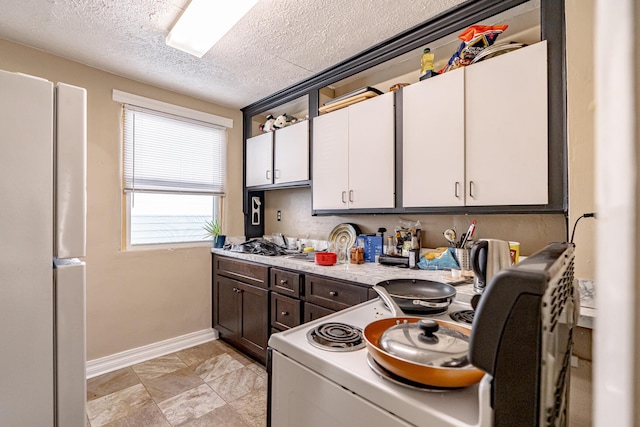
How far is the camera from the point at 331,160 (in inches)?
94.8

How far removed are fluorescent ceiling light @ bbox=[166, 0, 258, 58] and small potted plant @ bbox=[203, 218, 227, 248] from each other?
5.42 ft

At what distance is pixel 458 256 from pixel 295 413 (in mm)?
1371

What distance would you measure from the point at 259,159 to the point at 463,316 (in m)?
2.54

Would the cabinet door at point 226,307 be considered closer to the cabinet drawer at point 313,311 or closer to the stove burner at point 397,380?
the cabinet drawer at point 313,311

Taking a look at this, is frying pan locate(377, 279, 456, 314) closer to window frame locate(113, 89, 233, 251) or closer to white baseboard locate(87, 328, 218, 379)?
window frame locate(113, 89, 233, 251)

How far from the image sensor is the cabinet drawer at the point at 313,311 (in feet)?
6.64

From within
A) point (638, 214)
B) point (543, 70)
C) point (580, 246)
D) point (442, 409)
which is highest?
point (543, 70)

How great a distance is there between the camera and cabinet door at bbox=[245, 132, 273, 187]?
3.02 metres

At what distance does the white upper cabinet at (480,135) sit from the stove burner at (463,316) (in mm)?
728

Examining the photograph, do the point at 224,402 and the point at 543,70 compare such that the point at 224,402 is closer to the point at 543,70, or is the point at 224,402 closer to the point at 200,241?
the point at 200,241

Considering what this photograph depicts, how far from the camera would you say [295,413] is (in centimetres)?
83

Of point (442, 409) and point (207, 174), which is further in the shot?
point (207, 174)

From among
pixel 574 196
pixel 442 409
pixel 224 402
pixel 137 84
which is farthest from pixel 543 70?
pixel 137 84

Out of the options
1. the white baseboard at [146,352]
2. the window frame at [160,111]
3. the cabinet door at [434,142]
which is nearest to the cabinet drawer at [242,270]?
the window frame at [160,111]
